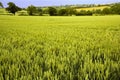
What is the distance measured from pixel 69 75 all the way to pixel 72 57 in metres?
1.16

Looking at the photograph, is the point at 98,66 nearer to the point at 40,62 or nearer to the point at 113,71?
the point at 113,71

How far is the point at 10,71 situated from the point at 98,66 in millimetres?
1411

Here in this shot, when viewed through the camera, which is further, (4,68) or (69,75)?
(4,68)

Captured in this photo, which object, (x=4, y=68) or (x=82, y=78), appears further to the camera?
(x=4, y=68)

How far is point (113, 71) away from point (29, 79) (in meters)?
1.39

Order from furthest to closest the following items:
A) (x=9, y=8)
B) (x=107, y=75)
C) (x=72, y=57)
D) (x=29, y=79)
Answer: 1. (x=9, y=8)
2. (x=72, y=57)
3. (x=107, y=75)
4. (x=29, y=79)

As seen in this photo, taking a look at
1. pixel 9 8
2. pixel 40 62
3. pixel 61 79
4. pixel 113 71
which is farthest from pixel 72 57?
pixel 9 8

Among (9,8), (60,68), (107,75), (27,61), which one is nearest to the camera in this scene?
(107,75)

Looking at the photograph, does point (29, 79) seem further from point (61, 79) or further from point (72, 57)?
point (72, 57)

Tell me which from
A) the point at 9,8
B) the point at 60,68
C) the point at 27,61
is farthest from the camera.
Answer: the point at 9,8

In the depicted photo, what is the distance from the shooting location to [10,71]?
10.5ft

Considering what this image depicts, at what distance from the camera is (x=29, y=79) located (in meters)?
2.88

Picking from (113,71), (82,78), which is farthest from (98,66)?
(82,78)

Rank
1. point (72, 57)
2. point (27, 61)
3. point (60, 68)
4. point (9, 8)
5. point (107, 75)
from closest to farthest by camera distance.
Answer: point (107, 75)
point (60, 68)
point (27, 61)
point (72, 57)
point (9, 8)
